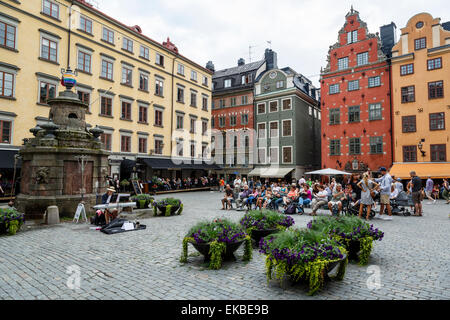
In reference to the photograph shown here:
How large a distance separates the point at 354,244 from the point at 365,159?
89.0 feet

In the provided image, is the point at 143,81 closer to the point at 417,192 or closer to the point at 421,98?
the point at 417,192

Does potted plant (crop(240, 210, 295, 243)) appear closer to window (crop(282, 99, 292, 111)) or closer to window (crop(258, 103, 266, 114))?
window (crop(282, 99, 292, 111))

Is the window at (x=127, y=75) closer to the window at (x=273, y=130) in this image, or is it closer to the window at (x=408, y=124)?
the window at (x=273, y=130)

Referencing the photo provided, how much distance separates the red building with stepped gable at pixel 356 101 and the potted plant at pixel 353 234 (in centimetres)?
2612

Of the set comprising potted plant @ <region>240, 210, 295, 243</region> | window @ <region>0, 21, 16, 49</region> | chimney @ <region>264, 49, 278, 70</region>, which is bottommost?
potted plant @ <region>240, 210, 295, 243</region>

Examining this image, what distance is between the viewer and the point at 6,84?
20438 millimetres

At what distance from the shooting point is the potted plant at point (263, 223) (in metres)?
6.89

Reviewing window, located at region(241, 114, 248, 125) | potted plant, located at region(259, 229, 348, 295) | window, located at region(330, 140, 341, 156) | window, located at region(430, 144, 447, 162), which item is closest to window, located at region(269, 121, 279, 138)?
window, located at region(241, 114, 248, 125)

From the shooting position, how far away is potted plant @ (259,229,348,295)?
13.7 feet

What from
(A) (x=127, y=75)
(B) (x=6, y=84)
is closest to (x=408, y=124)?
(A) (x=127, y=75)

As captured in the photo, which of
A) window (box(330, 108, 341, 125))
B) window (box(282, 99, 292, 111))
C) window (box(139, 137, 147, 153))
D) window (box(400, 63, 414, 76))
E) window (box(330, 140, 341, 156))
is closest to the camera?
window (box(400, 63, 414, 76))

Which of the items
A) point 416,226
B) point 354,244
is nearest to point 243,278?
point 354,244

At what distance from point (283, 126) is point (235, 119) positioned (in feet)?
25.8

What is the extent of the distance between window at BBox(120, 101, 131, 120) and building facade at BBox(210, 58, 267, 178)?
53.4 ft
